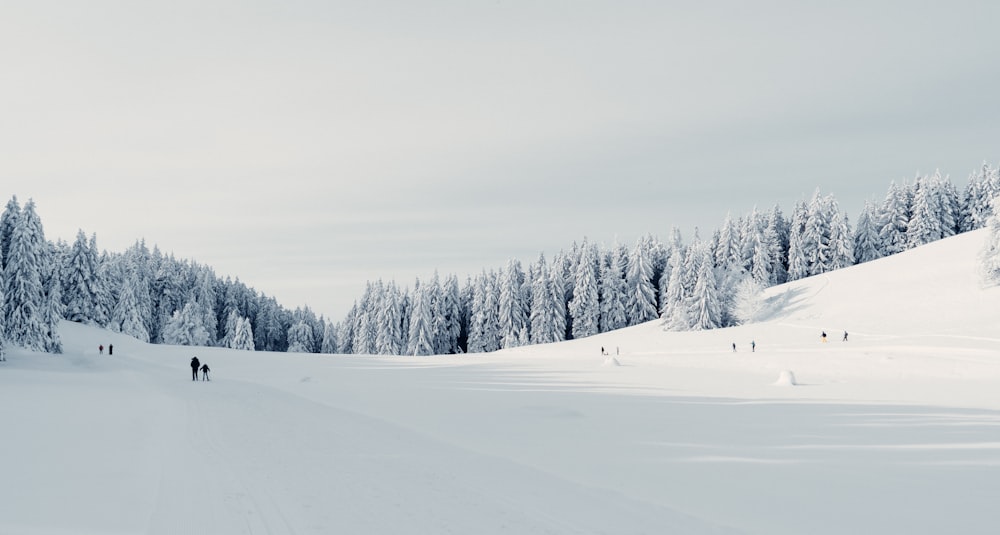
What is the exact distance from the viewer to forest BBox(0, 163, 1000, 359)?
76000 mm

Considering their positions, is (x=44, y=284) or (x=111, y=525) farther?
(x=44, y=284)

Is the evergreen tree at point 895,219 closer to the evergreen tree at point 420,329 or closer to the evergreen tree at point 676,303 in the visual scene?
the evergreen tree at point 676,303

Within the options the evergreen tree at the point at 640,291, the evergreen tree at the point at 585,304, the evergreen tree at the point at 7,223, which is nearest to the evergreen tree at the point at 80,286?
the evergreen tree at the point at 7,223

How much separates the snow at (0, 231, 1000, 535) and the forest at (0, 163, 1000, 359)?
47449 millimetres

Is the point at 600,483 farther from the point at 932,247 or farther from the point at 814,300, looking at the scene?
the point at 932,247

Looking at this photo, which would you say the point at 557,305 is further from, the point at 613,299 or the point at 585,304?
the point at 613,299

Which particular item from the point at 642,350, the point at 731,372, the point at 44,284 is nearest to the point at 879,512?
the point at 731,372

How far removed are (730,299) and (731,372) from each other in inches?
1609

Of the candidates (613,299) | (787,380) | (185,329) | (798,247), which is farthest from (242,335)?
(798,247)

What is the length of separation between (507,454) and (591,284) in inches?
3131

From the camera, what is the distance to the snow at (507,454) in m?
7.96

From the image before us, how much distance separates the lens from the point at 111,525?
720 centimetres

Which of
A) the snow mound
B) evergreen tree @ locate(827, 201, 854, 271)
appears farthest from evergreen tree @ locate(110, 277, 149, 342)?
evergreen tree @ locate(827, 201, 854, 271)

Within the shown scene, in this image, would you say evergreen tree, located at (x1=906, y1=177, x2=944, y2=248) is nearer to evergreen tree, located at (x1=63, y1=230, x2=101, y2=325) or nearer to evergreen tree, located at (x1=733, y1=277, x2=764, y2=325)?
evergreen tree, located at (x1=733, y1=277, x2=764, y2=325)
